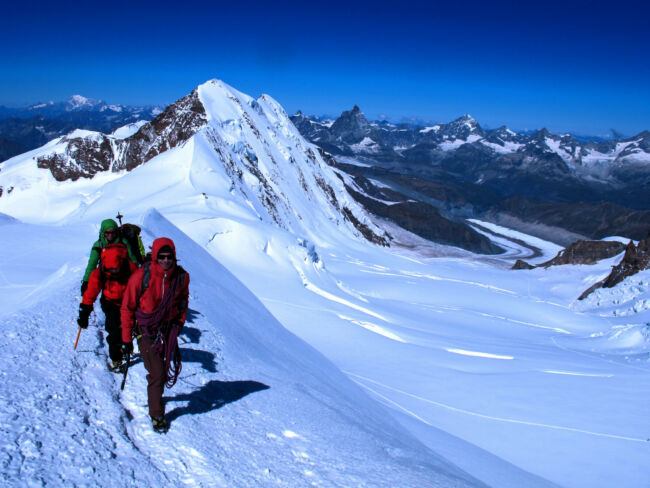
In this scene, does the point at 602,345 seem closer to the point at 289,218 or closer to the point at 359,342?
the point at 359,342

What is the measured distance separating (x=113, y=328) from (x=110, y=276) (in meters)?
0.64

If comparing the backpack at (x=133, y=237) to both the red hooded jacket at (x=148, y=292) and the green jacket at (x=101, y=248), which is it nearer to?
the green jacket at (x=101, y=248)

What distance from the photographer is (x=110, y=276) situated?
496cm

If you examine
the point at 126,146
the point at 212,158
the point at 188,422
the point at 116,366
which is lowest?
the point at 188,422

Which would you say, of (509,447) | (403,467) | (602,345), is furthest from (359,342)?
(602,345)

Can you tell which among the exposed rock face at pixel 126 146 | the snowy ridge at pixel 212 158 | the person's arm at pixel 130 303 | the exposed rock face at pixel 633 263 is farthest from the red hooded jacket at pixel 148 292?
the exposed rock face at pixel 126 146

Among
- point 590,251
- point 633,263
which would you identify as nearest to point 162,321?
point 633,263

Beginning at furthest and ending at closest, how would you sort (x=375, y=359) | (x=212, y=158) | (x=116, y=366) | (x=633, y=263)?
1. (x=212, y=158)
2. (x=633, y=263)
3. (x=375, y=359)
4. (x=116, y=366)

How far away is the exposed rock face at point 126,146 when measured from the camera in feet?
160

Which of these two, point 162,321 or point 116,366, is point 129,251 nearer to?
point 116,366

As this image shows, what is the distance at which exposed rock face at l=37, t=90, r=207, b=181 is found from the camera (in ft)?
160

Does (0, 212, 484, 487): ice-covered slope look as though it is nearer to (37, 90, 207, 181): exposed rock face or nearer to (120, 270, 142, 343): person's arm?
(120, 270, 142, 343): person's arm

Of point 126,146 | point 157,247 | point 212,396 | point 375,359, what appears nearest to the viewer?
point 157,247

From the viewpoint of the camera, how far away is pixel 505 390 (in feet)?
38.2
